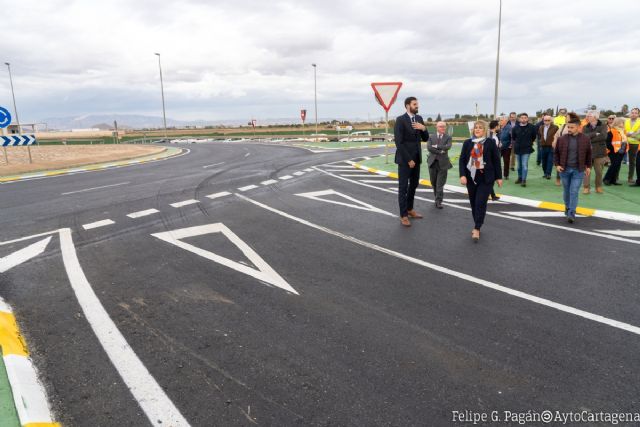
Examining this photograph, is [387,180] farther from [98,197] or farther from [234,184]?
[98,197]

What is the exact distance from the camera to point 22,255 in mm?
6410

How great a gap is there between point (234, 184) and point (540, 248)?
9612mm

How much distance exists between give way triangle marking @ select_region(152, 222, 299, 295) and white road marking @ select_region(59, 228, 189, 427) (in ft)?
5.39

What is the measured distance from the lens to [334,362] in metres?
3.52

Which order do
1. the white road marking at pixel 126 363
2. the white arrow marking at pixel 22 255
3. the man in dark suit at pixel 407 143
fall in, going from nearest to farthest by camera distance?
1. the white road marking at pixel 126 363
2. the white arrow marking at pixel 22 255
3. the man in dark suit at pixel 407 143

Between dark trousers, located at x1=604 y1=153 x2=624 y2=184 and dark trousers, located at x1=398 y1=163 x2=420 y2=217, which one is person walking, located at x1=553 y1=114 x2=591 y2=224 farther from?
dark trousers, located at x1=604 y1=153 x2=624 y2=184

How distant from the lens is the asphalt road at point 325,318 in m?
3.05

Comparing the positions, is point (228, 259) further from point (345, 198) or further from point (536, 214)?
point (536, 214)

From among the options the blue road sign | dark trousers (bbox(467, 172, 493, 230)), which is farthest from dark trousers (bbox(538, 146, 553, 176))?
the blue road sign

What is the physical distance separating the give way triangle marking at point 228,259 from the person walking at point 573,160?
19.5ft

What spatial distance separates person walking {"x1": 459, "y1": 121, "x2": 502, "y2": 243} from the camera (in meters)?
7.08

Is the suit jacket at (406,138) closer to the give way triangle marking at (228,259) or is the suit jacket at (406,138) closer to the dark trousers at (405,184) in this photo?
the dark trousers at (405,184)

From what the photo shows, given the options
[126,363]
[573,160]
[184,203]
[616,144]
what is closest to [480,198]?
[573,160]

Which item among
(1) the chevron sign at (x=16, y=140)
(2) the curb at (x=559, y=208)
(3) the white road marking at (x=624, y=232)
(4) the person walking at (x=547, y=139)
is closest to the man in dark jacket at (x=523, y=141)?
(4) the person walking at (x=547, y=139)
